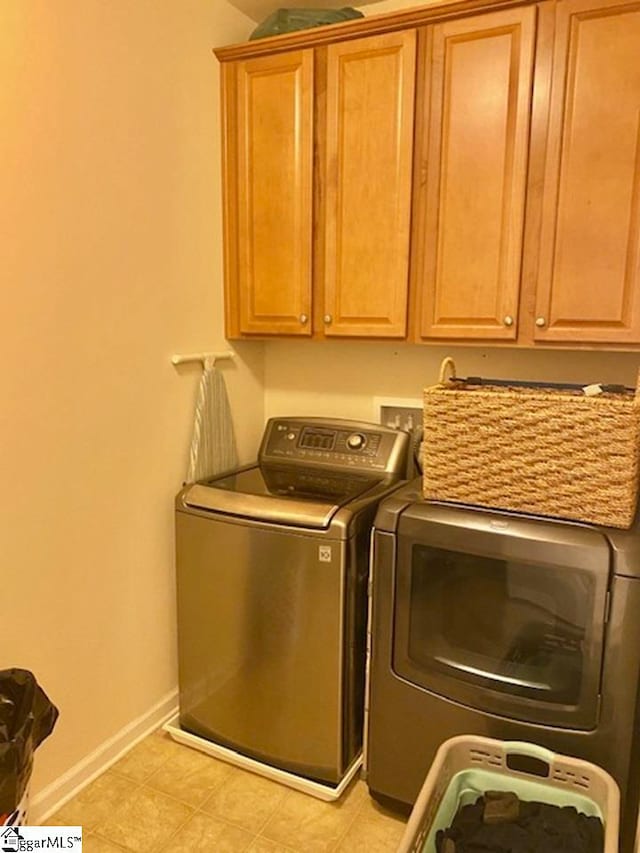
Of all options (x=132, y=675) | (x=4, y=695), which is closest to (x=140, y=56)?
(x=4, y=695)

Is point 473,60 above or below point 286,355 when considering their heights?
above

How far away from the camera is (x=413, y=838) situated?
123cm

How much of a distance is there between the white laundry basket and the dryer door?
101 mm

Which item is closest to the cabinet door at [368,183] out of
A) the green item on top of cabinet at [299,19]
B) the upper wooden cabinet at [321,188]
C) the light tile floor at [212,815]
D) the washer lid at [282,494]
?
the upper wooden cabinet at [321,188]

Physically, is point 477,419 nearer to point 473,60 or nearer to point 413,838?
point 413,838

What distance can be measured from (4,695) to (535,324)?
1.64 m

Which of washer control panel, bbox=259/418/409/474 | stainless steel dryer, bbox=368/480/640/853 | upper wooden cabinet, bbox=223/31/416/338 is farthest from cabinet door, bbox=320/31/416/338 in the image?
stainless steel dryer, bbox=368/480/640/853

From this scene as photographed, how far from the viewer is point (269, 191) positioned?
208 centimetres

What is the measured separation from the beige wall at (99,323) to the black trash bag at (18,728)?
0.24 meters

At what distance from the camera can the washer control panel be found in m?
2.11

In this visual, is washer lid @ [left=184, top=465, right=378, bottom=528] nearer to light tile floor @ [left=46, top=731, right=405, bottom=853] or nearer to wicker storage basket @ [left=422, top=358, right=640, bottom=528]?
wicker storage basket @ [left=422, top=358, right=640, bottom=528]

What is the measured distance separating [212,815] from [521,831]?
0.89 m

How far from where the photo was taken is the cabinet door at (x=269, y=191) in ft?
6.56

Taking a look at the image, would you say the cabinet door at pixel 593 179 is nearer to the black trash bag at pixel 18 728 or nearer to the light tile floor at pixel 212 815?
the light tile floor at pixel 212 815
